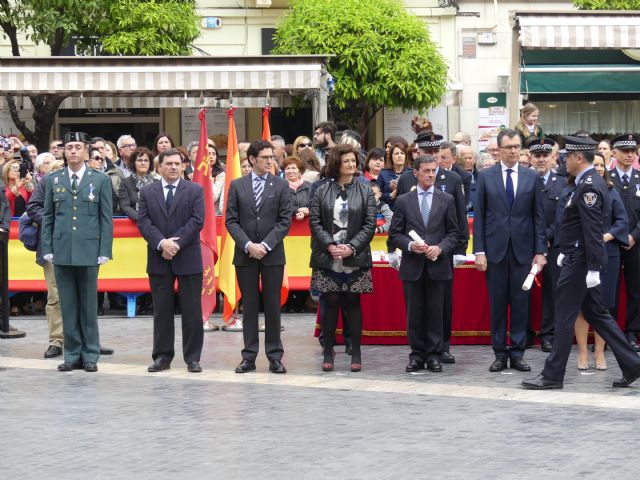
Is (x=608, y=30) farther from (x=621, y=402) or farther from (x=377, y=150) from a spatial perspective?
(x=621, y=402)

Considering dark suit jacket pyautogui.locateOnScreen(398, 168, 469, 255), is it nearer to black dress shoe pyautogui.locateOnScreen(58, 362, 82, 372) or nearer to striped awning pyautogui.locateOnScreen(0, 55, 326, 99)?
black dress shoe pyautogui.locateOnScreen(58, 362, 82, 372)

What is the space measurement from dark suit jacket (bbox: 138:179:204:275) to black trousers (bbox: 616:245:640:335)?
4.16m

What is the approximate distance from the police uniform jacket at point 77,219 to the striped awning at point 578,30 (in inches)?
325

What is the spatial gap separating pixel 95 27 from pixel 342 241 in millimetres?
13110

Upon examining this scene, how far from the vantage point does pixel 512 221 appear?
→ 12258mm

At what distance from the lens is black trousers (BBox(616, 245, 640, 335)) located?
13414 millimetres

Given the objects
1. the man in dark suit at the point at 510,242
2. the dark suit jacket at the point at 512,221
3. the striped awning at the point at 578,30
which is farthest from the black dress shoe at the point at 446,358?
the striped awning at the point at 578,30

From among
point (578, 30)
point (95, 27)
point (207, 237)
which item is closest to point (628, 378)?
point (207, 237)

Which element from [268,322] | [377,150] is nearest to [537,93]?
[377,150]

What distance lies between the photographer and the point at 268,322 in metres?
12.4

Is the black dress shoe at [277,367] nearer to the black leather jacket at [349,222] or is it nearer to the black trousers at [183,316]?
the black trousers at [183,316]

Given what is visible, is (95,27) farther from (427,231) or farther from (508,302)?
(508,302)

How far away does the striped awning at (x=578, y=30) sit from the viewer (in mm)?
19047

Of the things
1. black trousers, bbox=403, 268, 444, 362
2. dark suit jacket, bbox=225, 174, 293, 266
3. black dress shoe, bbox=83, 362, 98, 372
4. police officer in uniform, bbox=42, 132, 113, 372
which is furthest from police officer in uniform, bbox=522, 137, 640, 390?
police officer in uniform, bbox=42, 132, 113, 372
